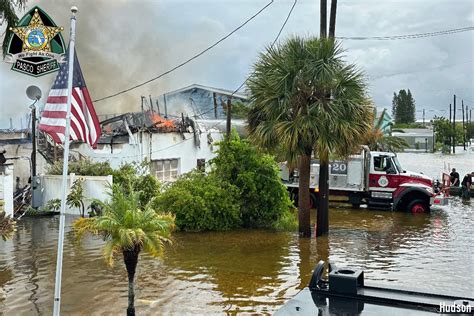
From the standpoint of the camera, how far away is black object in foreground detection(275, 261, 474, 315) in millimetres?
4145

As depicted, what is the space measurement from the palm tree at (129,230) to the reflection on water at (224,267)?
51.2 inches

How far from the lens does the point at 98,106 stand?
31156 mm

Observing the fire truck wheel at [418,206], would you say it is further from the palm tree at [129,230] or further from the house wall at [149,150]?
the palm tree at [129,230]

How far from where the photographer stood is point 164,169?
24.2m

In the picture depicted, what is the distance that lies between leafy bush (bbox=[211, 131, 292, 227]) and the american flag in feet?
29.6

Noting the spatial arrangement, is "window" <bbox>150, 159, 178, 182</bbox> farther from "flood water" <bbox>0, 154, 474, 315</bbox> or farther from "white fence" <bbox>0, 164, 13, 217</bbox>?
"white fence" <bbox>0, 164, 13, 217</bbox>

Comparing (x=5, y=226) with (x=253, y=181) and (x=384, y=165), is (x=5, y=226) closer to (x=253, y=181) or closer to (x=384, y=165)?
(x=253, y=181)

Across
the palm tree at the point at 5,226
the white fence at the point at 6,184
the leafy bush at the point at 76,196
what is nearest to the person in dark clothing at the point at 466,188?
the leafy bush at the point at 76,196

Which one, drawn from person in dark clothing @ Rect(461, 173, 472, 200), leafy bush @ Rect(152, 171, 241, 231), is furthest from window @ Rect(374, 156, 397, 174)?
leafy bush @ Rect(152, 171, 241, 231)

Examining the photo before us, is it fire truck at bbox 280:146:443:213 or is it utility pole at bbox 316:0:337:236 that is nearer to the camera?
utility pole at bbox 316:0:337:236

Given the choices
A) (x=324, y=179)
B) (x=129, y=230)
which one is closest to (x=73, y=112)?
(x=129, y=230)

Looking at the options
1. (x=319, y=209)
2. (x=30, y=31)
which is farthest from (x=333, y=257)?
(x=30, y=31)

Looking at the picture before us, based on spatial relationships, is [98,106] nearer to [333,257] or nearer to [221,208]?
[221,208]

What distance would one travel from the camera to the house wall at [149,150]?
2216cm
